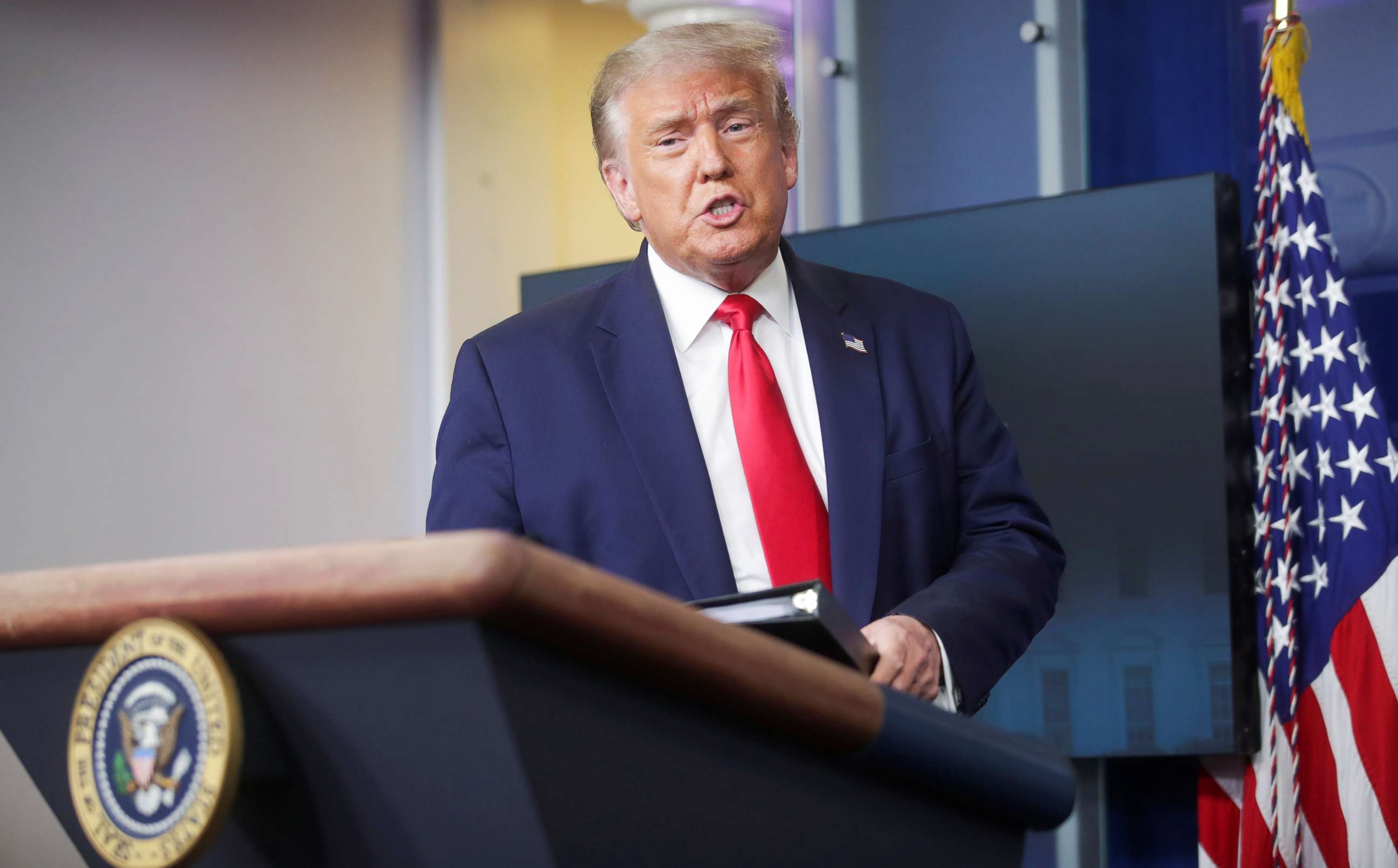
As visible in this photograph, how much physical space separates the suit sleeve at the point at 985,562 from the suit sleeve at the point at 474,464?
0.51 metres

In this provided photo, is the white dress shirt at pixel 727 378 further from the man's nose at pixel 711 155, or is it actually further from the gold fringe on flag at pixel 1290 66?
the gold fringe on flag at pixel 1290 66

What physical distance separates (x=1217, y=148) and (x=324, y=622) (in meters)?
3.11

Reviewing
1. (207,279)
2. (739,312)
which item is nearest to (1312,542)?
(739,312)

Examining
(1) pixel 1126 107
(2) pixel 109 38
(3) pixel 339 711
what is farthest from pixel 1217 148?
(3) pixel 339 711

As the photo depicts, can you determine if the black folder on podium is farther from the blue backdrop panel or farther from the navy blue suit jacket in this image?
the blue backdrop panel

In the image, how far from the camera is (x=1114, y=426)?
3.02 m

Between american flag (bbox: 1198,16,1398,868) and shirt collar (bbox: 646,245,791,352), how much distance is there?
142 cm

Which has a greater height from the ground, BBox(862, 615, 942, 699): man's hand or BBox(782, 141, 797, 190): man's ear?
BBox(782, 141, 797, 190): man's ear

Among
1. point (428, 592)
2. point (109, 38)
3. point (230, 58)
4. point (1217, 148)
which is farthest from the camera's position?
point (230, 58)

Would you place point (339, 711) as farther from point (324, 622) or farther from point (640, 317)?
point (640, 317)

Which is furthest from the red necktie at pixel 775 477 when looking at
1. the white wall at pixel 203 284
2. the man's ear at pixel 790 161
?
the white wall at pixel 203 284

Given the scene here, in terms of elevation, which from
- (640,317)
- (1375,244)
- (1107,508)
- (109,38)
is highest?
(109,38)

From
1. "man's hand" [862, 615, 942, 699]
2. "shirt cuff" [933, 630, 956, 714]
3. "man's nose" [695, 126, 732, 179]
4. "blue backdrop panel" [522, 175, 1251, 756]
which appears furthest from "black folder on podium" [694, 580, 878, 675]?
"blue backdrop panel" [522, 175, 1251, 756]

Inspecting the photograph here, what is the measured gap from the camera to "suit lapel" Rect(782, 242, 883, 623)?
1.63 m
